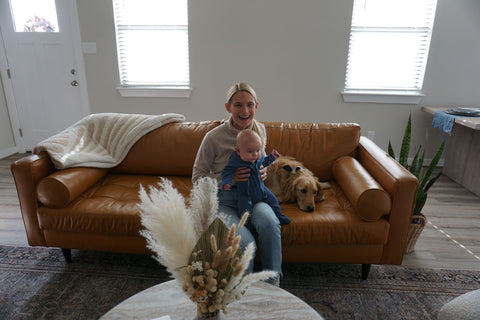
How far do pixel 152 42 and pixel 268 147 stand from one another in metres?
2.17

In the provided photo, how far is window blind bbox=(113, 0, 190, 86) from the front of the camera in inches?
134

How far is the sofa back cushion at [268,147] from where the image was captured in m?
2.13

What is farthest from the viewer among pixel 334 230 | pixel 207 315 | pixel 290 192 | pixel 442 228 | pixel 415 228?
pixel 442 228

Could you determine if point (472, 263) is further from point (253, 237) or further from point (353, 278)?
point (253, 237)

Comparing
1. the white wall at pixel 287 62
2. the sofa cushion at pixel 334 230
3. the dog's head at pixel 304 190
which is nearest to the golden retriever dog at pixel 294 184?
the dog's head at pixel 304 190

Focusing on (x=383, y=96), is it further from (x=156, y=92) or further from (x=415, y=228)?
(x=156, y=92)

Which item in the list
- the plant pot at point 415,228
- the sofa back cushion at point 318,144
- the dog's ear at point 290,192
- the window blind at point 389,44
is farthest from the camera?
the window blind at point 389,44

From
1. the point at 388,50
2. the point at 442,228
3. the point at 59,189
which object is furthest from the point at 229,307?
the point at 388,50

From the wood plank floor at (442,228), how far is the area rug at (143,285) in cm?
12

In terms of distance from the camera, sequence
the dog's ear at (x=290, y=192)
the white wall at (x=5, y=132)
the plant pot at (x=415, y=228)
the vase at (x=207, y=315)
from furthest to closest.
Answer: the white wall at (x=5, y=132), the plant pot at (x=415, y=228), the dog's ear at (x=290, y=192), the vase at (x=207, y=315)

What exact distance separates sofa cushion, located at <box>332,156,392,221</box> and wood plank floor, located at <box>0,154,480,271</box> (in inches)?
24.9

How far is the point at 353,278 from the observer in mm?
1813

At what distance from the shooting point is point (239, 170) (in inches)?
61.8

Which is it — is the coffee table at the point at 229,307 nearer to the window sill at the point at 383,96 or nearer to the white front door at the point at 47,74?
the window sill at the point at 383,96
